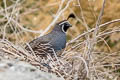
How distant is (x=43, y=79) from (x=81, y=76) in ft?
1.83

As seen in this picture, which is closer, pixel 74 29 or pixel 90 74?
pixel 90 74

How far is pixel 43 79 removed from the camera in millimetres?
2588

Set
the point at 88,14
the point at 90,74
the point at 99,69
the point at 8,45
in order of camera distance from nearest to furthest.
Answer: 1. the point at 90,74
2. the point at 8,45
3. the point at 99,69
4. the point at 88,14

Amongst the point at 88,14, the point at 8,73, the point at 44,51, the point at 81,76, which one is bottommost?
the point at 8,73

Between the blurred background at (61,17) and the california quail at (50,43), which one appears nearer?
the california quail at (50,43)

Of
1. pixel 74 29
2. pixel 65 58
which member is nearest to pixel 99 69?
pixel 65 58

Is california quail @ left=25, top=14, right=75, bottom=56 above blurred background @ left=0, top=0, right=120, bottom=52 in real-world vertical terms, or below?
below

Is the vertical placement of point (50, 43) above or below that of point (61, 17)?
below

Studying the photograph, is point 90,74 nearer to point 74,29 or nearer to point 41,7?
point 74,29

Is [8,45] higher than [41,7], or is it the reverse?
[41,7]

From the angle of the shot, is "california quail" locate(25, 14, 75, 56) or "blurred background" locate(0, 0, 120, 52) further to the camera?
"blurred background" locate(0, 0, 120, 52)

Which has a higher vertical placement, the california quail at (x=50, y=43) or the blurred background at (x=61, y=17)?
the blurred background at (x=61, y=17)

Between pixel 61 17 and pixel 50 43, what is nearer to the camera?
pixel 50 43

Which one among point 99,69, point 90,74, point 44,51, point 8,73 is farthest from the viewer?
point 44,51
